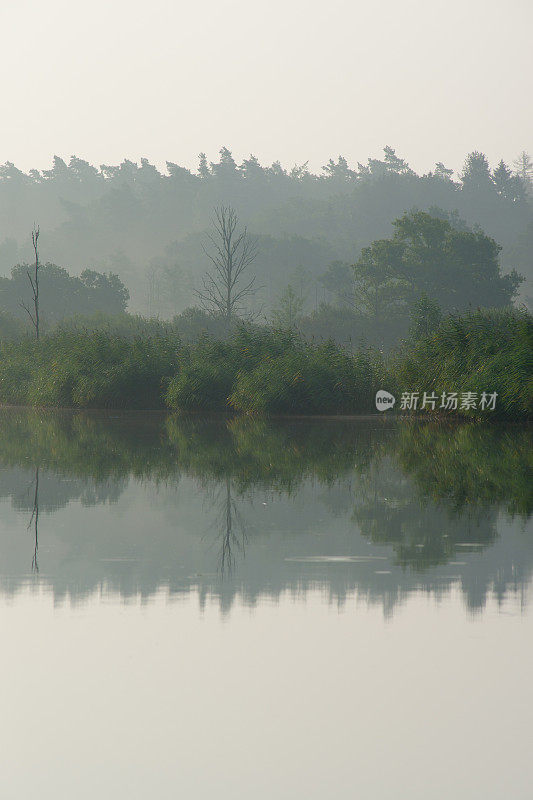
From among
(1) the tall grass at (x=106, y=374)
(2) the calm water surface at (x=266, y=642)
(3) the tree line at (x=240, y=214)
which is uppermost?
(3) the tree line at (x=240, y=214)

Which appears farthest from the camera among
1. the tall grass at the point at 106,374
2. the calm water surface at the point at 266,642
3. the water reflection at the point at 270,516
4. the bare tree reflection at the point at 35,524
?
the tall grass at the point at 106,374

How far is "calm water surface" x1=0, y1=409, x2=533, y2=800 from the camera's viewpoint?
11.4 feet

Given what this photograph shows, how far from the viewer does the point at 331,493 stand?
1023 centimetres

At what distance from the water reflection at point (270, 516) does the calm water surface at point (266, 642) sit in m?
0.04

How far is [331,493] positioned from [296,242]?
312ft

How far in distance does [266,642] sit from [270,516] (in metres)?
3.91

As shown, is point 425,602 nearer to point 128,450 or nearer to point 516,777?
point 516,777

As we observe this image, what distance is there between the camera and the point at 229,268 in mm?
50500

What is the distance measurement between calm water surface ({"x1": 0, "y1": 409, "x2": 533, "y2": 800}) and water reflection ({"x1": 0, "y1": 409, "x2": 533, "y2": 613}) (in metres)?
0.04

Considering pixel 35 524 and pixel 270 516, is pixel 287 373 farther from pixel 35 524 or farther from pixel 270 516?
pixel 35 524

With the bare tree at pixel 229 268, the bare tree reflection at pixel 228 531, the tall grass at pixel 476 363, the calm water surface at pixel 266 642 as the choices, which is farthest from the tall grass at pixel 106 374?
the bare tree at pixel 229 268

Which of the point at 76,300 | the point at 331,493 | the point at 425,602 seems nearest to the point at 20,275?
the point at 76,300

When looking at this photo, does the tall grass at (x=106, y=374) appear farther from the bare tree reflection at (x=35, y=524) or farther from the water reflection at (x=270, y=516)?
the bare tree reflection at (x=35, y=524)

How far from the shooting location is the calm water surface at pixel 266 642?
137 inches
